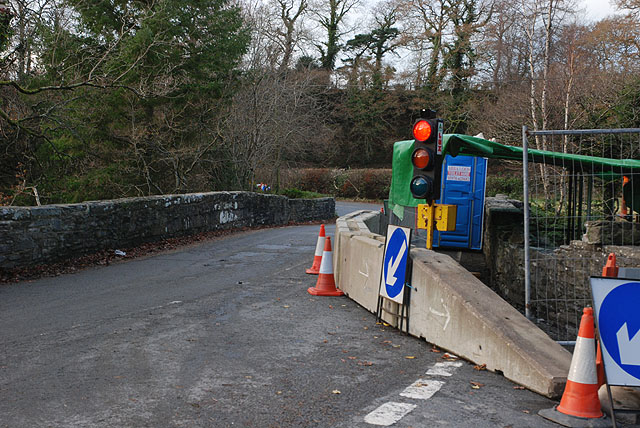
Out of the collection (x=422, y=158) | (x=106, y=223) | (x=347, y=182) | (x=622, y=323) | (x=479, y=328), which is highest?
(x=422, y=158)

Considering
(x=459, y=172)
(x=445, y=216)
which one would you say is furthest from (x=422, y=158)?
(x=459, y=172)

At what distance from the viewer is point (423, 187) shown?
6992 millimetres

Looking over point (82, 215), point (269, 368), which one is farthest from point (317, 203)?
point (269, 368)

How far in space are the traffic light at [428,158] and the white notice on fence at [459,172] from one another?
7.86 meters

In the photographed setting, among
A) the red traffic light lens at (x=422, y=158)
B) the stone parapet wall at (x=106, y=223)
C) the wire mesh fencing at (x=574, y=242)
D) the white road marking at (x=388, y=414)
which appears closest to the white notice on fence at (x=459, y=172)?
the wire mesh fencing at (x=574, y=242)

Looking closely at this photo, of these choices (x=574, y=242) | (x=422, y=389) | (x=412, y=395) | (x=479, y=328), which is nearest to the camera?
(x=412, y=395)

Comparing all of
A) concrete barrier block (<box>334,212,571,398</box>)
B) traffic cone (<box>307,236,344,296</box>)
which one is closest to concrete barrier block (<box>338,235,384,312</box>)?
concrete barrier block (<box>334,212,571,398</box>)

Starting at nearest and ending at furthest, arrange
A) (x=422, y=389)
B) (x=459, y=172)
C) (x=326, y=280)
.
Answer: (x=422, y=389), (x=326, y=280), (x=459, y=172)

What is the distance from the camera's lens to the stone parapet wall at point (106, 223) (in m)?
10.2

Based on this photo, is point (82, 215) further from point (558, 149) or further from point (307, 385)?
point (558, 149)

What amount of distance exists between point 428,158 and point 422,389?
3.07m

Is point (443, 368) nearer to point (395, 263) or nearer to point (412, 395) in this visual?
point (412, 395)

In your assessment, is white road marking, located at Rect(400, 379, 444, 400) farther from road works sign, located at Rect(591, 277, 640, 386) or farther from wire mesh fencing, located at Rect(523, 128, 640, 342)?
wire mesh fencing, located at Rect(523, 128, 640, 342)

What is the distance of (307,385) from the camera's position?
4.87 metres
